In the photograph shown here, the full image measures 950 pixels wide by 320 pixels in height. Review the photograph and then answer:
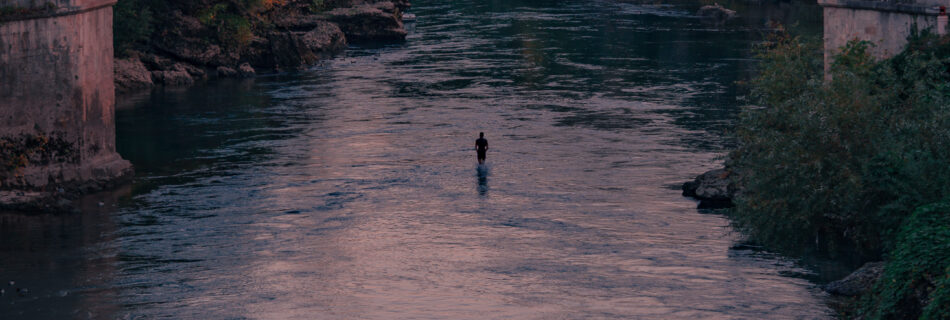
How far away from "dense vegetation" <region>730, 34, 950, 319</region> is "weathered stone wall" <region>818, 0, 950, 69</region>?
2.65 feet

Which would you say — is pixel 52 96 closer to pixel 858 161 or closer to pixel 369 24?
pixel 858 161

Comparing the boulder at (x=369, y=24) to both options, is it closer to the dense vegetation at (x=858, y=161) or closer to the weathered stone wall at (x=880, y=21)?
the weathered stone wall at (x=880, y=21)

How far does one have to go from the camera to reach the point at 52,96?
32.2 meters

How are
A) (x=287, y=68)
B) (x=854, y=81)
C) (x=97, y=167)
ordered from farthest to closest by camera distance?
(x=287, y=68)
(x=97, y=167)
(x=854, y=81)

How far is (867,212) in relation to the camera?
23422 mm

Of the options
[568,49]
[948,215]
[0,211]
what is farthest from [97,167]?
[568,49]

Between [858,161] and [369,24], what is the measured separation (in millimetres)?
60758

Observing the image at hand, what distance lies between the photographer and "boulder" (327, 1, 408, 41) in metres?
80.4

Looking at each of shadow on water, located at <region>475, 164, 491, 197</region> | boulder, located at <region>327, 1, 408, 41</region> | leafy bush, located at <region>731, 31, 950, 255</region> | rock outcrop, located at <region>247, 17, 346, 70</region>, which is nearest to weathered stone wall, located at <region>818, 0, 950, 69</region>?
leafy bush, located at <region>731, 31, 950, 255</region>

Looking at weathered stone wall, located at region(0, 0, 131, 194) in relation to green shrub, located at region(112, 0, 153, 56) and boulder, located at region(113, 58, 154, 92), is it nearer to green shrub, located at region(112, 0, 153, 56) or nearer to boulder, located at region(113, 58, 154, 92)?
boulder, located at region(113, 58, 154, 92)

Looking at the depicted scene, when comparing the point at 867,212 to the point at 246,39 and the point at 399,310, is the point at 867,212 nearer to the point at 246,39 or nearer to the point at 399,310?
the point at 399,310

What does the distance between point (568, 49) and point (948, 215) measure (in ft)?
172

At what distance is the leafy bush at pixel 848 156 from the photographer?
73.0ft

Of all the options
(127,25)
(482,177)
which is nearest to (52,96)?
(482,177)
